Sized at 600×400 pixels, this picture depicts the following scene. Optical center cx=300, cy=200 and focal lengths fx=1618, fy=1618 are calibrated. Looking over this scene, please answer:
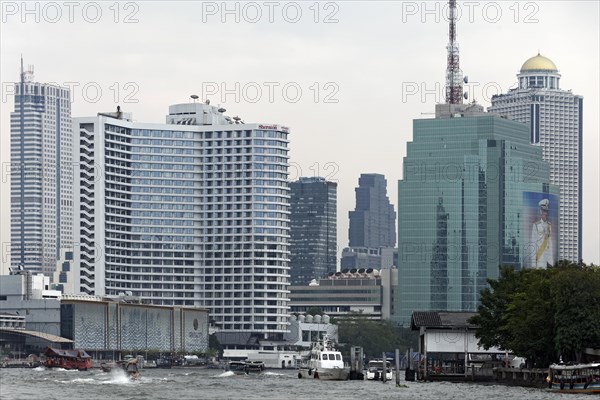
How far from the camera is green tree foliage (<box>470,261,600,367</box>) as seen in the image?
527ft

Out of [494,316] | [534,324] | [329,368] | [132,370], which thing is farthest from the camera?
[494,316]

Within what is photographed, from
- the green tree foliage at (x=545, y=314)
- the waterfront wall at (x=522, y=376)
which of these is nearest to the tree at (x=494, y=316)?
the green tree foliage at (x=545, y=314)

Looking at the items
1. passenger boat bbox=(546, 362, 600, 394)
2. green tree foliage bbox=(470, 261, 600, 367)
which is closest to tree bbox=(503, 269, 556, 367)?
green tree foliage bbox=(470, 261, 600, 367)

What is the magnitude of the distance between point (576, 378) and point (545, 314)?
1022 inches

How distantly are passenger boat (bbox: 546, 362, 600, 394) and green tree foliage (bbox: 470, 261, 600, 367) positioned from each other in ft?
35.5

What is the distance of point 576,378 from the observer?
14550 centimetres

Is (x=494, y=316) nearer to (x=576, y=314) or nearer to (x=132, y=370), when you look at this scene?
(x=576, y=314)

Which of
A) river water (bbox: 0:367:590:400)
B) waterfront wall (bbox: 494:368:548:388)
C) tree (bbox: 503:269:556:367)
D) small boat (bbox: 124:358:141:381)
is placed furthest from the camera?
small boat (bbox: 124:358:141:381)

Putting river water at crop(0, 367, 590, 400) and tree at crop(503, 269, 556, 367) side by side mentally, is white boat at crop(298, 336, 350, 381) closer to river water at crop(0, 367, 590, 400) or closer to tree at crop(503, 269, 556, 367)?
river water at crop(0, 367, 590, 400)

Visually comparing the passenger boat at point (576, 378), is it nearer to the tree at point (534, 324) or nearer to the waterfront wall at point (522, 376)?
the waterfront wall at point (522, 376)

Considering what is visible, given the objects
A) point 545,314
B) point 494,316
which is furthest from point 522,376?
point 494,316

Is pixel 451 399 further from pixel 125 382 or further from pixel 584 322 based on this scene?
pixel 125 382

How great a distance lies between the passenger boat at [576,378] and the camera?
470ft

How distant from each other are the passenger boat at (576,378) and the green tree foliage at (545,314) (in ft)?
35.5
